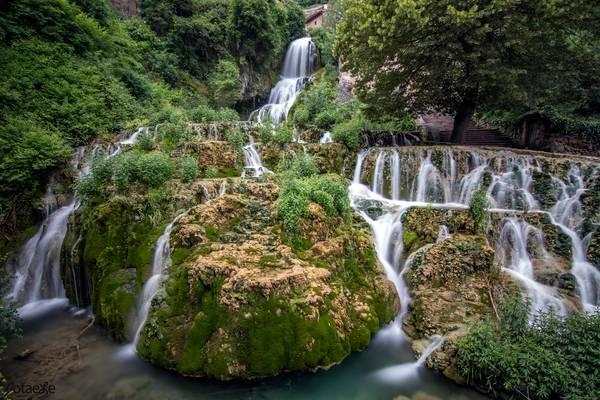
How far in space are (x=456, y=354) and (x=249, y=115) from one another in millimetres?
22685

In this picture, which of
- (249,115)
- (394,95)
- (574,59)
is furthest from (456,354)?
(249,115)

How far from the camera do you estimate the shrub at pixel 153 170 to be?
8.67 m

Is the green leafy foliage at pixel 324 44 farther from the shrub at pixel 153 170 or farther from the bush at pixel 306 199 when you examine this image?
the shrub at pixel 153 170

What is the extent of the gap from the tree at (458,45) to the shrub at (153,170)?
8.01m

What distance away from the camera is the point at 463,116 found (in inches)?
537

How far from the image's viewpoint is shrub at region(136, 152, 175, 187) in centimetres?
867

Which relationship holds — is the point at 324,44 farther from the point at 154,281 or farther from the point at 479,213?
the point at 154,281

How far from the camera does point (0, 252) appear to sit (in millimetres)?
9719

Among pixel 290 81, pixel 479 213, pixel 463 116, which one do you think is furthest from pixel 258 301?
pixel 290 81

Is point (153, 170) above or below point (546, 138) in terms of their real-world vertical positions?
below

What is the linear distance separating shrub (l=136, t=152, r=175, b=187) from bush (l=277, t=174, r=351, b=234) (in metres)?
3.45

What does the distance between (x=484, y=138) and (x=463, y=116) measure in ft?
15.2

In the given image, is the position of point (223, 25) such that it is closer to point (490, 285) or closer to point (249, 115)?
point (249, 115)

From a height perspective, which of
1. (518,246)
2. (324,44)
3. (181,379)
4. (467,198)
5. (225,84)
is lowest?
(181,379)
